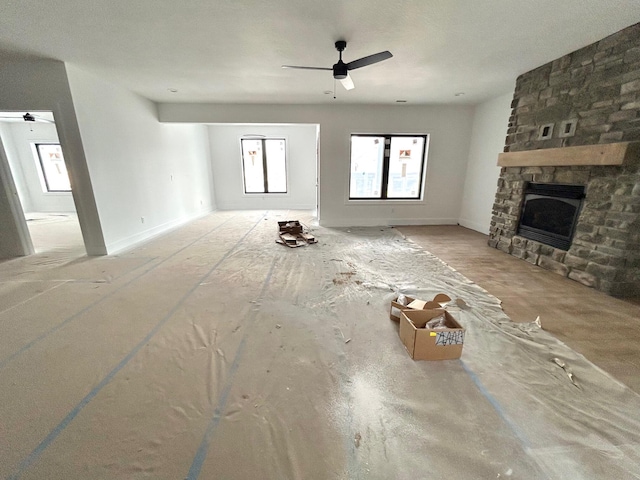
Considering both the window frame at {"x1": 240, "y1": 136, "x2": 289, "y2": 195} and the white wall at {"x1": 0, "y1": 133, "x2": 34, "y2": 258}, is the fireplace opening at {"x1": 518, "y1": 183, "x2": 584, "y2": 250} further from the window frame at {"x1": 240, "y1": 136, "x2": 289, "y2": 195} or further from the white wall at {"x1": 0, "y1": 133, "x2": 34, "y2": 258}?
the white wall at {"x1": 0, "y1": 133, "x2": 34, "y2": 258}

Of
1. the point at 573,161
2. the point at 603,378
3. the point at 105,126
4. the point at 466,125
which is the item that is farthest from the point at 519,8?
the point at 105,126

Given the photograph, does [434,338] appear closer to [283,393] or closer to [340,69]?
[283,393]

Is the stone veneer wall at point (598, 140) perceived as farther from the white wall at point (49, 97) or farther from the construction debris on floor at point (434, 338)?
the white wall at point (49, 97)

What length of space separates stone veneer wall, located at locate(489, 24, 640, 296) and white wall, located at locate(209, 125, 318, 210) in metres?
5.66

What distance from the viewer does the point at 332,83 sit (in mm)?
4129

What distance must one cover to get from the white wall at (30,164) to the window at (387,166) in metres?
8.74

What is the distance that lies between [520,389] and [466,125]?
19.3 ft

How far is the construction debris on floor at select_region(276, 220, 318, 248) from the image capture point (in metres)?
4.59

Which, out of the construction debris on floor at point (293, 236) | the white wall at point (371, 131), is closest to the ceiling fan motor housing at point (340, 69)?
the construction debris on floor at point (293, 236)

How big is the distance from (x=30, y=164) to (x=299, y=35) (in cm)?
974

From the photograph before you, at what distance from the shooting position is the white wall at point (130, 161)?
379 centimetres

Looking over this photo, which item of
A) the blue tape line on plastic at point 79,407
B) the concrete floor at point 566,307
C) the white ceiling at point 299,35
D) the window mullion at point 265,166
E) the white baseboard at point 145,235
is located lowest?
the blue tape line on plastic at point 79,407

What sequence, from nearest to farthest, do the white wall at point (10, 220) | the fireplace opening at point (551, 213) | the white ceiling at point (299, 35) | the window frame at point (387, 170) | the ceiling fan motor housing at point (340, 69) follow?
the white ceiling at point (299, 35), the ceiling fan motor housing at point (340, 69), the fireplace opening at point (551, 213), the white wall at point (10, 220), the window frame at point (387, 170)

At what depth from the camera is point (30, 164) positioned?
7.49 meters
